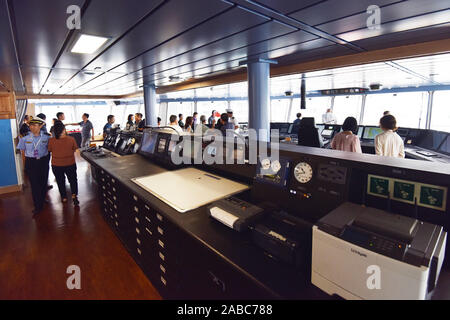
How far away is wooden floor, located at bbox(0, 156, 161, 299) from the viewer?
86.6 inches

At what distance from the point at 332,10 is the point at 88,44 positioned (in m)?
2.42

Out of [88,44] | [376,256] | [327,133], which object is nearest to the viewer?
[376,256]

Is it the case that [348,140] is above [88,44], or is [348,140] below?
below

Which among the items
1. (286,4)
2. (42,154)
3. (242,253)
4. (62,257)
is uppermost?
(286,4)

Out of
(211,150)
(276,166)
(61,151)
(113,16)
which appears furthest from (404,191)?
(61,151)

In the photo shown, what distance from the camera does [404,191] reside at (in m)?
1.10

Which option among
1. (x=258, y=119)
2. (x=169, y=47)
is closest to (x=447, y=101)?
(x=258, y=119)

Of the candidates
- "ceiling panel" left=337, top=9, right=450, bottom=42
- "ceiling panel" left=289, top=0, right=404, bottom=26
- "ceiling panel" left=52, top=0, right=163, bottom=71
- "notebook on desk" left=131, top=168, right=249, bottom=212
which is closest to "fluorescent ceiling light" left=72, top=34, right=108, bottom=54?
"ceiling panel" left=52, top=0, right=163, bottom=71

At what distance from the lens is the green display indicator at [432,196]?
1.01 m

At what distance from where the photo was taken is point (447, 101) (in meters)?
8.02

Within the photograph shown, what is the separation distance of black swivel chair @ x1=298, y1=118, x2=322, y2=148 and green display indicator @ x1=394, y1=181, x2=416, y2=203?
11.0 feet

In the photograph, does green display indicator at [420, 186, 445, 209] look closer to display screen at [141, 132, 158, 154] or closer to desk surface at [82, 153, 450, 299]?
desk surface at [82, 153, 450, 299]

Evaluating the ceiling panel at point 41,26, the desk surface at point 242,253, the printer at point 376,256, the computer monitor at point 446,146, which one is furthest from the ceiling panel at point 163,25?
the computer monitor at point 446,146

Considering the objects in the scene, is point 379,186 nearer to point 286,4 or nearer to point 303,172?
point 303,172
